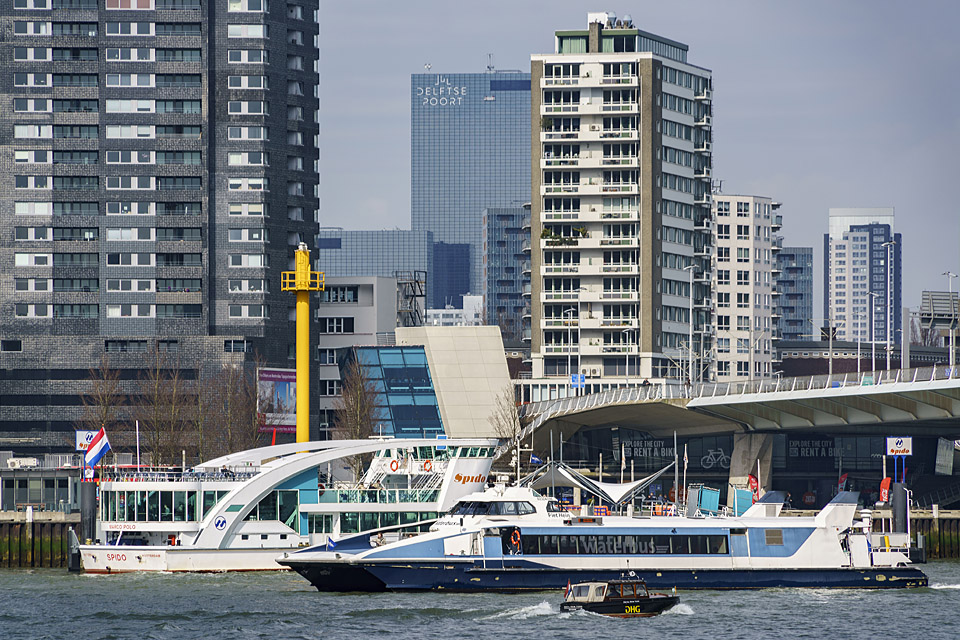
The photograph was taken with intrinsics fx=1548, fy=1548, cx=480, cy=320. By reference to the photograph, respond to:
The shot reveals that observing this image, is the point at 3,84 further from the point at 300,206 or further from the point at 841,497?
the point at 841,497

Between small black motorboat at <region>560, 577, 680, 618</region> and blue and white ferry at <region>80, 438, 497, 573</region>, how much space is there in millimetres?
17072

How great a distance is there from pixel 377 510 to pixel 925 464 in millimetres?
71117

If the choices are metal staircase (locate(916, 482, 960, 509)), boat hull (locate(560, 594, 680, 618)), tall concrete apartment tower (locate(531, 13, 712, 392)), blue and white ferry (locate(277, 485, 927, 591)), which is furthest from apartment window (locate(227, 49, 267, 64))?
boat hull (locate(560, 594, 680, 618))

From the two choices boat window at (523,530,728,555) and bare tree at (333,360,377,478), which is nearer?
boat window at (523,530,728,555)

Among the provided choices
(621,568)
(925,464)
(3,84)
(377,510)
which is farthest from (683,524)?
(3,84)

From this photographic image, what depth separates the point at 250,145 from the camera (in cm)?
15550

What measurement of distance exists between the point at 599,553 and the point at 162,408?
6588 centimetres

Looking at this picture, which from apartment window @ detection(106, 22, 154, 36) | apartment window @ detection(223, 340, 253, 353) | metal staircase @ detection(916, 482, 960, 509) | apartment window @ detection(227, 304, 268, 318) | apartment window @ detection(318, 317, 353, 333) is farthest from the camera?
A: apartment window @ detection(318, 317, 353, 333)

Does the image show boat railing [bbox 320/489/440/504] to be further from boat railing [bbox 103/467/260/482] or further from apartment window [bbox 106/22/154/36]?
apartment window [bbox 106/22/154/36]

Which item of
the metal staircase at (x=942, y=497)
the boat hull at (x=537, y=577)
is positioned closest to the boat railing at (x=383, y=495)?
the boat hull at (x=537, y=577)

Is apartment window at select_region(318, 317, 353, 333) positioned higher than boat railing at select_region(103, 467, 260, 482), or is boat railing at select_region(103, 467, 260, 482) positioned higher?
apartment window at select_region(318, 317, 353, 333)

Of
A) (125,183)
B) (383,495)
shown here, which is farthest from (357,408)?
(383,495)

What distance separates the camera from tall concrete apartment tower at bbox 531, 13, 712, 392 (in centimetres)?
16350

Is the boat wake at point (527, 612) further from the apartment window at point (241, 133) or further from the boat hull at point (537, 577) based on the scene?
the apartment window at point (241, 133)
